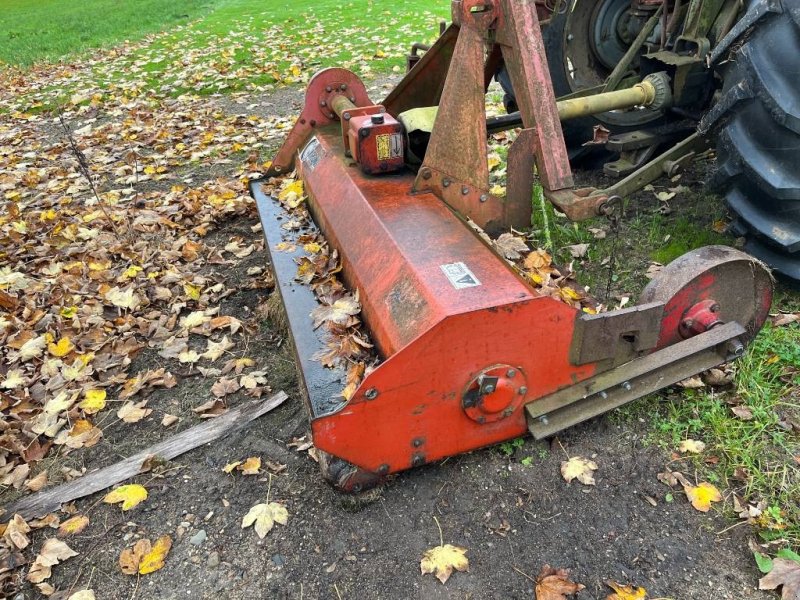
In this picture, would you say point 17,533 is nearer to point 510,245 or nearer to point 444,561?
point 444,561

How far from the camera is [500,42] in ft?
8.44

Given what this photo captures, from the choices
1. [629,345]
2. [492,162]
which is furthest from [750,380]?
[492,162]

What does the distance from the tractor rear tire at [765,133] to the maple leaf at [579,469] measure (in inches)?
48.2

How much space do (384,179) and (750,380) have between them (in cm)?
188

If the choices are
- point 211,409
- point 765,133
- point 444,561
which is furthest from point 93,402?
point 765,133

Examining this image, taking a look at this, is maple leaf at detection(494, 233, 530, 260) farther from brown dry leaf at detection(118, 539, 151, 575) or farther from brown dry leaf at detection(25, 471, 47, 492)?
brown dry leaf at detection(25, 471, 47, 492)

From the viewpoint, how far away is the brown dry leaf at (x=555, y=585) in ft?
6.31

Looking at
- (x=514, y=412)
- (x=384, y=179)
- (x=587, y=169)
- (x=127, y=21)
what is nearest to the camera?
(x=514, y=412)

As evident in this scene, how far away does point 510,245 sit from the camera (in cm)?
295

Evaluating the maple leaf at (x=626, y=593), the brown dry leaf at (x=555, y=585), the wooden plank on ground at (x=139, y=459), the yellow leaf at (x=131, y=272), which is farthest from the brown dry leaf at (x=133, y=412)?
the maple leaf at (x=626, y=593)

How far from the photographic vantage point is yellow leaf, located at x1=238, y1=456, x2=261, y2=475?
2.42 metres

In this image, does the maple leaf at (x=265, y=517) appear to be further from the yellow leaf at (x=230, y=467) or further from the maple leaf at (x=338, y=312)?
the maple leaf at (x=338, y=312)

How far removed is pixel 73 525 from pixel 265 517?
77cm

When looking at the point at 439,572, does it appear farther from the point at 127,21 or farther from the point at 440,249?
the point at 127,21
